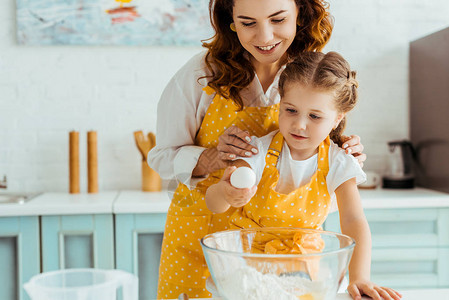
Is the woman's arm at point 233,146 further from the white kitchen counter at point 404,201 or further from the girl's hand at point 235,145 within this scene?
the white kitchen counter at point 404,201

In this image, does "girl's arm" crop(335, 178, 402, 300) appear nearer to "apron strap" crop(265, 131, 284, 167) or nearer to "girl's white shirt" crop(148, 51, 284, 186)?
"apron strap" crop(265, 131, 284, 167)

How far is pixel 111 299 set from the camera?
0.59 meters

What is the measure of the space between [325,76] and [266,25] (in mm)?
184

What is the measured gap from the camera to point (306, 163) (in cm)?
125

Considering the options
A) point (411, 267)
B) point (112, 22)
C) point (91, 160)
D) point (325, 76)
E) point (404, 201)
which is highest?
point (112, 22)

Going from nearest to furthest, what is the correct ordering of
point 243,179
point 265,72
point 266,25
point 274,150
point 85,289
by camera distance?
point 85,289 < point 243,179 < point 266,25 < point 274,150 < point 265,72

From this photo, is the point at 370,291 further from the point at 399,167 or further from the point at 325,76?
the point at 399,167

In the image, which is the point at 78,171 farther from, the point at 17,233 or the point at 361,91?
the point at 361,91

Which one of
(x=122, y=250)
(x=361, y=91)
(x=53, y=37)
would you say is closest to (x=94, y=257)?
(x=122, y=250)

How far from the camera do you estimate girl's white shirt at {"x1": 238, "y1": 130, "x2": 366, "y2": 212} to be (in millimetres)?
1225

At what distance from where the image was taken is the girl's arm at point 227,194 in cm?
99

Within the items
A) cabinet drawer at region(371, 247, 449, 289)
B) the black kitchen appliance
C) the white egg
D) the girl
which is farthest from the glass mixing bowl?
the black kitchen appliance

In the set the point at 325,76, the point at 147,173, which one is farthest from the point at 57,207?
the point at 325,76

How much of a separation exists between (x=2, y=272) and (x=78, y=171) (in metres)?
0.64
